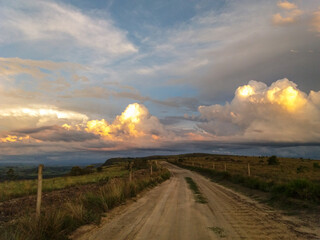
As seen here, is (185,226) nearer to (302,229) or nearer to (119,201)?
(302,229)

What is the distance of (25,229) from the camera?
662 cm

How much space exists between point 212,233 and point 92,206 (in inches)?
239

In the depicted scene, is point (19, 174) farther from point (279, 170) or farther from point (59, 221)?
point (59, 221)

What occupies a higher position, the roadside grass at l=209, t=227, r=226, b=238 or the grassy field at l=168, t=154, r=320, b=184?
the roadside grass at l=209, t=227, r=226, b=238

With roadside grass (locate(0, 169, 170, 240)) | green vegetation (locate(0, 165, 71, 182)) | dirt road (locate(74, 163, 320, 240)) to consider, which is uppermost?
roadside grass (locate(0, 169, 170, 240))

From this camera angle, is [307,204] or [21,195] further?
[21,195]

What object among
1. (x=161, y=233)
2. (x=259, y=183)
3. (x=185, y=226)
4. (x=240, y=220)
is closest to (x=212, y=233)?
(x=185, y=226)

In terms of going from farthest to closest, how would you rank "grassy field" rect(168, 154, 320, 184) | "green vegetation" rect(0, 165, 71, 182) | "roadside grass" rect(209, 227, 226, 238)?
"green vegetation" rect(0, 165, 71, 182) → "grassy field" rect(168, 154, 320, 184) → "roadside grass" rect(209, 227, 226, 238)

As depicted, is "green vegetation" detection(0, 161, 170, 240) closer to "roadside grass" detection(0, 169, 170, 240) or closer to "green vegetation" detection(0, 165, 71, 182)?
"roadside grass" detection(0, 169, 170, 240)

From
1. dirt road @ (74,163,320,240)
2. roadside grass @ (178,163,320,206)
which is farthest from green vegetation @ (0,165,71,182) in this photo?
roadside grass @ (178,163,320,206)

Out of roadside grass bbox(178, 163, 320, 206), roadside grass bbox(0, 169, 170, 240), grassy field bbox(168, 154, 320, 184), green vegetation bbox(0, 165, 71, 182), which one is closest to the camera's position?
roadside grass bbox(0, 169, 170, 240)

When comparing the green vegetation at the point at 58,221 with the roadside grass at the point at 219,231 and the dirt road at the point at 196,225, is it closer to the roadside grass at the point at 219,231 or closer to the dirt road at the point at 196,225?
the dirt road at the point at 196,225

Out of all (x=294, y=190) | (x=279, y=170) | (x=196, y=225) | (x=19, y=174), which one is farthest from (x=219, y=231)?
(x=19, y=174)

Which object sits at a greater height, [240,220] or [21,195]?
[240,220]
